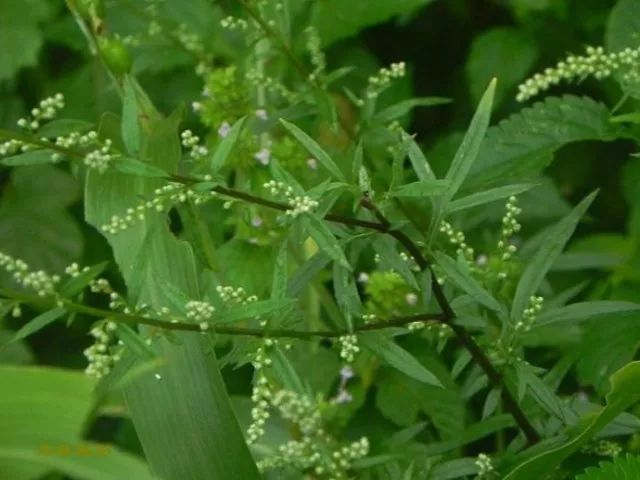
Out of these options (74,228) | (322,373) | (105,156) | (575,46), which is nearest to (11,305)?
(105,156)

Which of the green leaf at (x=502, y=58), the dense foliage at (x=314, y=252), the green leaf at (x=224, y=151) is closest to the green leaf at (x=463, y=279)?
the dense foliage at (x=314, y=252)

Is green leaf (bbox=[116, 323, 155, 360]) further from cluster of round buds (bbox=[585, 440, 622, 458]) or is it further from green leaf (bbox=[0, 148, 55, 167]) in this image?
cluster of round buds (bbox=[585, 440, 622, 458])

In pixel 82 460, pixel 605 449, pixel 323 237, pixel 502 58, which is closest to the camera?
pixel 82 460

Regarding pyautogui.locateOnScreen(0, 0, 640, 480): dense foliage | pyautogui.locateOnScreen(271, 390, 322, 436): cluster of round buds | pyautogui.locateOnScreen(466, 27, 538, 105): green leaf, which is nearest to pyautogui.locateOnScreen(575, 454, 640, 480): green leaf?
pyautogui.locateOnScreen(0, 0, 640, 480): dense foliage

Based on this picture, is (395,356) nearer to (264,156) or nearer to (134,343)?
(134,343)

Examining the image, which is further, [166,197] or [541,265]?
[541,265]

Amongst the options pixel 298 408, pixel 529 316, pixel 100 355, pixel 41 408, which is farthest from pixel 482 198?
pixel 41 408
